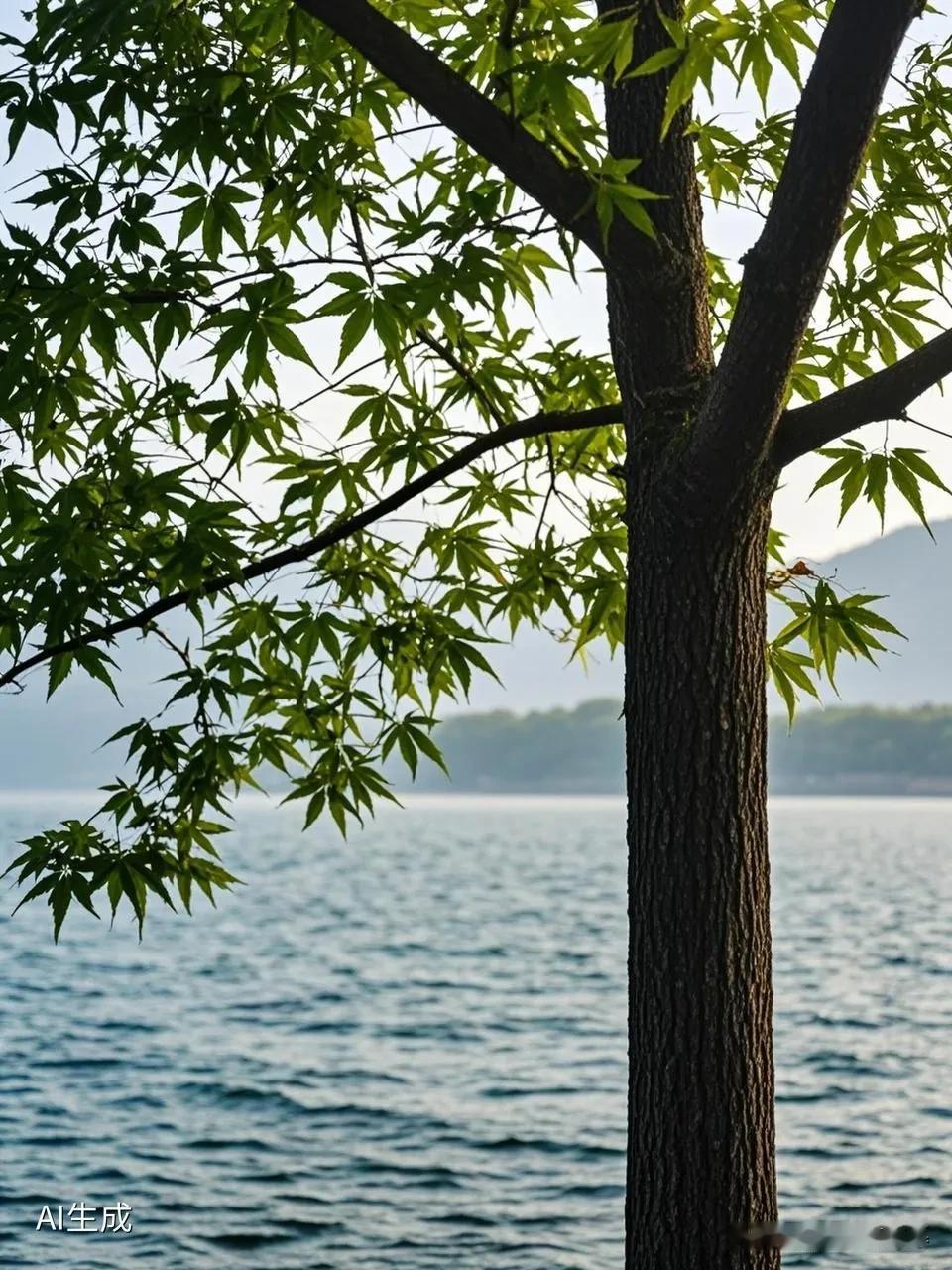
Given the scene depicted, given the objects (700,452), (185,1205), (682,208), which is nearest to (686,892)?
(700,452)

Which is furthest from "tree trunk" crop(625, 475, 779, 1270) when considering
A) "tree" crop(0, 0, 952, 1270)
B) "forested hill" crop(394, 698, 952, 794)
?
"forested hill" crop(394, 698, 952, 794)

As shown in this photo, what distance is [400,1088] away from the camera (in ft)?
50.2

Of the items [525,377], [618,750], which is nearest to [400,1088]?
[525,377]

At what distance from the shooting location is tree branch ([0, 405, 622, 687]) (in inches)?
134

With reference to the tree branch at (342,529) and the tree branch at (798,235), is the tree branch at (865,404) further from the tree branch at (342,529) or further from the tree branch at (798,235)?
the tree branch at (342,529)

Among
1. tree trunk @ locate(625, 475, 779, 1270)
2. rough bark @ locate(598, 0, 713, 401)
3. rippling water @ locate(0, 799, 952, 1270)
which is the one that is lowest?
rippling water @ locate(0, 799, 952, 1270)

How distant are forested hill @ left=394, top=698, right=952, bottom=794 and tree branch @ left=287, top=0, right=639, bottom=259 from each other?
444ft

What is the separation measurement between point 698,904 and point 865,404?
1.09m

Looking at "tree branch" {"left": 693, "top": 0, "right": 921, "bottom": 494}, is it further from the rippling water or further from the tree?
the rippling water

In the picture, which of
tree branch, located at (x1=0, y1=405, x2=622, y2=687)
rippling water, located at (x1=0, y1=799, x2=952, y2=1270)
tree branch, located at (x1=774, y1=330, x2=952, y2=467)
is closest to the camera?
tree branch, located at (x1=774, y1=330, x2=952, y2=467)

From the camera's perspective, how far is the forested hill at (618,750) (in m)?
142

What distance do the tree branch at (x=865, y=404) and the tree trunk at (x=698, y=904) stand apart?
13cm

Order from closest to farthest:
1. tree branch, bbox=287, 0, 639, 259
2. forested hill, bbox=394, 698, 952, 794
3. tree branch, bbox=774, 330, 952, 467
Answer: tree branch, bbox=287, 0, 639, 259 → tree branch, bbox=774, 330, 952, 467 → forested hill, bbox=394, 698, 952, 794

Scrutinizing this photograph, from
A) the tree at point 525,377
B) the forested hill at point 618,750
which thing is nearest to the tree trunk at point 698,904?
the tree at point 525,377
